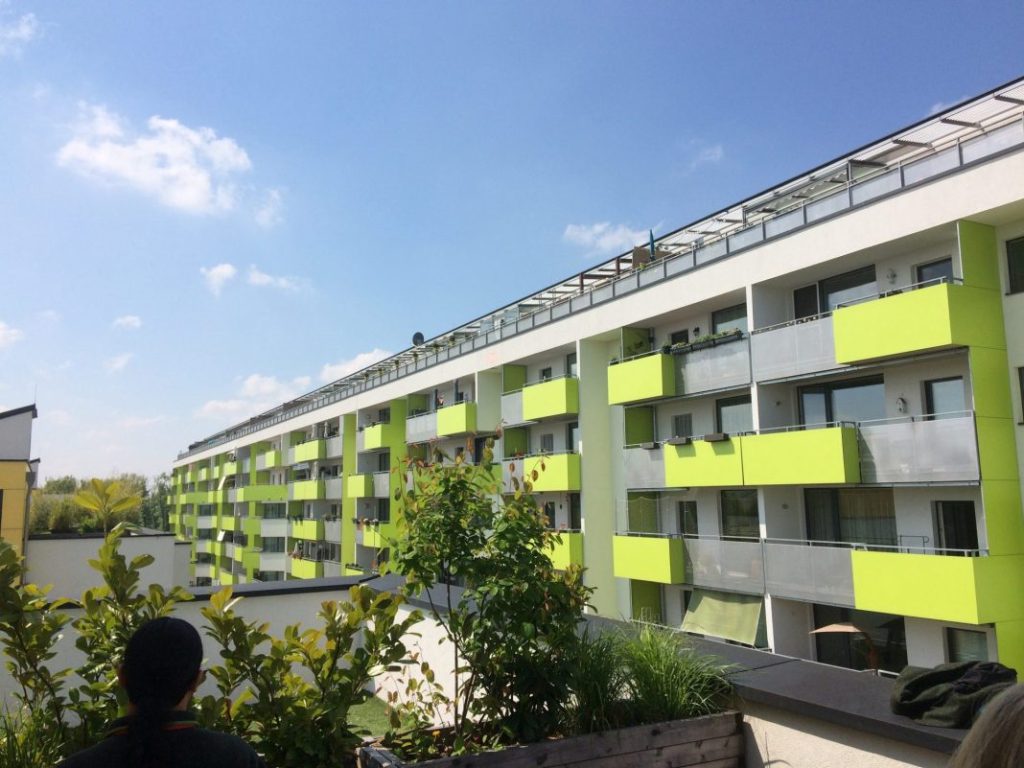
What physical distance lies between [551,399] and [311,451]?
2401 cm

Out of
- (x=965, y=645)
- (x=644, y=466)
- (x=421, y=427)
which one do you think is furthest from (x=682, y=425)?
(x=421, y=427)

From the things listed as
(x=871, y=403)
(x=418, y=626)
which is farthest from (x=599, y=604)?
(x=418, y=626)

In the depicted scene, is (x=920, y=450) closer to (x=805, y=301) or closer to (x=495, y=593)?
(x=805, y=301)

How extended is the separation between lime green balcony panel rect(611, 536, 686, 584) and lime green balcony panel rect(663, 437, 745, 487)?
1.66 m

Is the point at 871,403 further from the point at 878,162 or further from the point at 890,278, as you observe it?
the point at 878,162

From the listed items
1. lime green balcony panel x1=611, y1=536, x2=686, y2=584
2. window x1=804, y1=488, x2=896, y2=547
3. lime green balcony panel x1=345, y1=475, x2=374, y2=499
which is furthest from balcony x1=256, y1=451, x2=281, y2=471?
window x1=804, y1=488, x2=896, y2=547

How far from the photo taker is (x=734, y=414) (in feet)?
64.2

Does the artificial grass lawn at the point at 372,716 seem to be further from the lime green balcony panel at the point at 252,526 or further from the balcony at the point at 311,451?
the lime green balcony panel at the point at 252,526

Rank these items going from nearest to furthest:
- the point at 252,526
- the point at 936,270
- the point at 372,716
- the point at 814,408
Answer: the point at 372,716 < the point at 936,270 < the point at 814,408 < the point at 252,526

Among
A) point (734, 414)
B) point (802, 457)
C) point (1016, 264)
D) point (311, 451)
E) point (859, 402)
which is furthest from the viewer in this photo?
point (311, 451)

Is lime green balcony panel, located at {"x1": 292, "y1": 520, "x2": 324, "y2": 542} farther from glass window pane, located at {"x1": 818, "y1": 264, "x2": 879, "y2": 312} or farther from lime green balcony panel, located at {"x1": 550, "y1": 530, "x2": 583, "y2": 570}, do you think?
glass window pane, located at {"x1": 818, "y1": 264, "x2": 879, "y2": 312}

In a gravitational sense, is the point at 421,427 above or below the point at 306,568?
above

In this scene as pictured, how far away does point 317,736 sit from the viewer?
14.3ft

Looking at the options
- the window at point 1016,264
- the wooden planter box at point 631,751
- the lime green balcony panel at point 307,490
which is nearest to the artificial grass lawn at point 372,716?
the wooden planter box at point 631,751
